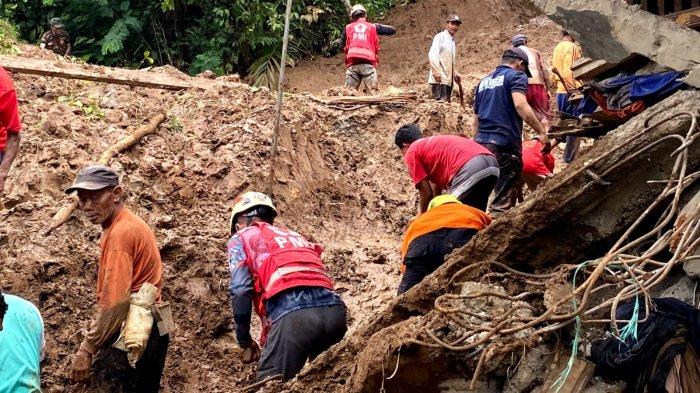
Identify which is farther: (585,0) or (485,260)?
(585,0)

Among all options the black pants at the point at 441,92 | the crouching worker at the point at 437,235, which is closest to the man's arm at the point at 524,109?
the crouching worker at the point at 437,235

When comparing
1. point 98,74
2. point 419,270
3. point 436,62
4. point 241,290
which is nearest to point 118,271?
point 241,290

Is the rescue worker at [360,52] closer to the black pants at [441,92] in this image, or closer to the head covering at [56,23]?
the black pants at [441,92]

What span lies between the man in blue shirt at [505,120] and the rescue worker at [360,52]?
5034 millimetres

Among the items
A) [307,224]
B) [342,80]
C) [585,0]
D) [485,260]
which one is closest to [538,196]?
[485,260]

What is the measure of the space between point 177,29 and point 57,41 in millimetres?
2684

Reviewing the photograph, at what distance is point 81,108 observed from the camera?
9445 mm

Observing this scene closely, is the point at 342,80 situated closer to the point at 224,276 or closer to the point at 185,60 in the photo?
the point at 185,60

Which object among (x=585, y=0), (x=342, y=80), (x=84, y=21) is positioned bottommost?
(x=342, y=80)

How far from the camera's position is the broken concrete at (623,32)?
6.04m

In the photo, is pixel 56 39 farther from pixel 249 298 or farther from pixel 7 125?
pixel 249 298

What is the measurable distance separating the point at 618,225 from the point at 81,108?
5.58 meters

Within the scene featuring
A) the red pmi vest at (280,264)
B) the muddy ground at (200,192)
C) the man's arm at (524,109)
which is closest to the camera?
the red pmi vest at (280,264)

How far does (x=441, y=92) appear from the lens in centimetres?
1340
